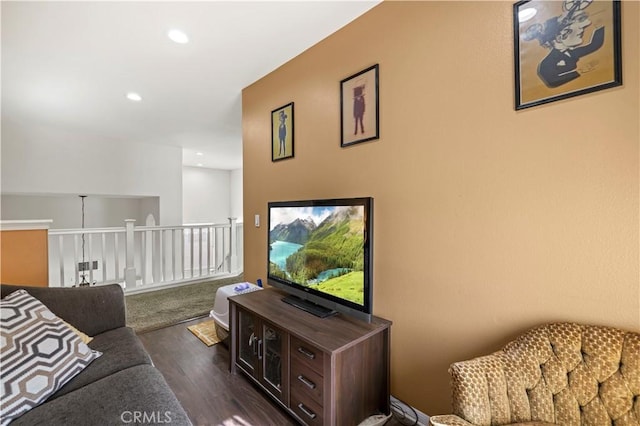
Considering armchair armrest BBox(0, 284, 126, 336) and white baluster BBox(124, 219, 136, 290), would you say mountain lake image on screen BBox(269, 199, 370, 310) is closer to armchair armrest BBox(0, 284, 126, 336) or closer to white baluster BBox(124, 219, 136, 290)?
armchair armrest BBox(0, 284, 126, 336)

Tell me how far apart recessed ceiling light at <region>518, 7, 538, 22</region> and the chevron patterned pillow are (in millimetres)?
2531

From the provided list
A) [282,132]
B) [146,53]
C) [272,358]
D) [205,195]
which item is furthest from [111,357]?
[205,195]

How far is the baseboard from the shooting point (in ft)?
5.04

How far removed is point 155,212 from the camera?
5.08 metres

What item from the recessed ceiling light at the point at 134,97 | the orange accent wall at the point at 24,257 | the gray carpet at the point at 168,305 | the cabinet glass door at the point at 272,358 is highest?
the recessed ceiling light at the point at 134,97

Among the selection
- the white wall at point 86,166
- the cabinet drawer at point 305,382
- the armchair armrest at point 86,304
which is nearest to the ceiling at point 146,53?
the white wall at point 86,166

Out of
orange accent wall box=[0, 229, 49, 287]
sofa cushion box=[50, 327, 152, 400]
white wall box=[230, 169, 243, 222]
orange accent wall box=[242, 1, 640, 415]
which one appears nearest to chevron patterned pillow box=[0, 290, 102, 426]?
sofa cushion box=[50, 327, 152, 400]

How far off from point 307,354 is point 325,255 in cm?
57

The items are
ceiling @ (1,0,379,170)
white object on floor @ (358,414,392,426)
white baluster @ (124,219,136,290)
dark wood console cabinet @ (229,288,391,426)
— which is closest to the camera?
dark wood console cabinet @ (229,288,391,426)

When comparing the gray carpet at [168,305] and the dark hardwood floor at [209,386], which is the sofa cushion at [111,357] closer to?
the dark hardwood floor at [209,386]

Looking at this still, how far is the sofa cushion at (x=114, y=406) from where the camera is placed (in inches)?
39.0

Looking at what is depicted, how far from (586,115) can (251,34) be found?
1949mm

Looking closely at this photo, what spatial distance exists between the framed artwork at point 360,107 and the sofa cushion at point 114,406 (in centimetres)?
165

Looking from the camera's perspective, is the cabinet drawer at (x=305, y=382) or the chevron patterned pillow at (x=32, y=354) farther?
the cabinet drawer at (x=305, y=382)
